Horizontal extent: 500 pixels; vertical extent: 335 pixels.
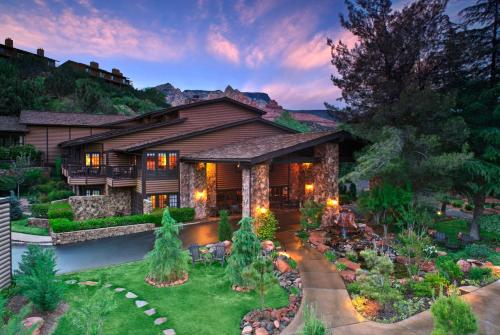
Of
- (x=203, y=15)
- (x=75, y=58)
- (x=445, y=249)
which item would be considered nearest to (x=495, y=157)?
(x=445, y=249)

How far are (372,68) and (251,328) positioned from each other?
14141 mm

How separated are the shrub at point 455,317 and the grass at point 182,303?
437 cm

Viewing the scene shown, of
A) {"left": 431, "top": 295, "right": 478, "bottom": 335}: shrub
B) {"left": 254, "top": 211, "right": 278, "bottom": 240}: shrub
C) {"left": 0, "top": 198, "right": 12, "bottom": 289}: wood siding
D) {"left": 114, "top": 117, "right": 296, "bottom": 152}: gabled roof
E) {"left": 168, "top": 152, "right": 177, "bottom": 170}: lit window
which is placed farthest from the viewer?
{"left": 168, "top": 152, "right": 177, "bottom": 170}: lit window

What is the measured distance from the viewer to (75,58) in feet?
249

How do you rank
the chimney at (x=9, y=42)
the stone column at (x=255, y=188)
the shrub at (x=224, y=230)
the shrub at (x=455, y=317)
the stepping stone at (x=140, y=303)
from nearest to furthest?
the shrub at (x=455, y=317) < the stepping stone at (x=140, y=303) < the shrub at (x=224, y=230) < the stone column at (x=255, y=188) < the chimney at (x=9, y=42)

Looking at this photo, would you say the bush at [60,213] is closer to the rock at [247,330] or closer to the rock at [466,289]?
the rock at [247,330]

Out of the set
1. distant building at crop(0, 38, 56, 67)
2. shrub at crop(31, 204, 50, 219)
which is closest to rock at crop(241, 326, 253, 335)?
shrub at crop(31, 204, 50, 219)

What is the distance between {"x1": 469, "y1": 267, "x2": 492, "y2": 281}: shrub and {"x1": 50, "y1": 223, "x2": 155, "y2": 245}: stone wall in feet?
52.3

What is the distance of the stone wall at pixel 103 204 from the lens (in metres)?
19.7

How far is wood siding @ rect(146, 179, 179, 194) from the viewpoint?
2003 centimetres

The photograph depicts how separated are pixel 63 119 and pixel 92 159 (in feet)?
35.4

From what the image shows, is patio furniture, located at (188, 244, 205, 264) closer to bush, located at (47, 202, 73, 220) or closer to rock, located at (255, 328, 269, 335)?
rock, located at (255, 328, 269, 335)

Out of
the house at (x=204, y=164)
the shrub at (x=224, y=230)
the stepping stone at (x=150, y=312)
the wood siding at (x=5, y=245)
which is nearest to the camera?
the stepping stone at (x=150, y=312)

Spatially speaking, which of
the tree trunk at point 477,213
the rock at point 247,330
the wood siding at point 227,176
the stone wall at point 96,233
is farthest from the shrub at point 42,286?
the tree trunk at point 477,213
